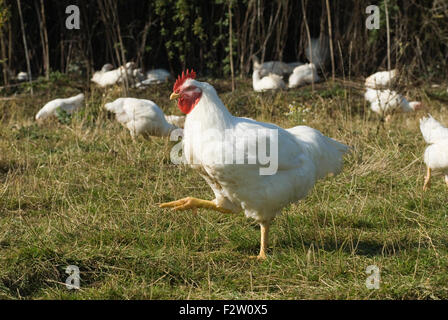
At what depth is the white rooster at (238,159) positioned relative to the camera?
3725 millimetres

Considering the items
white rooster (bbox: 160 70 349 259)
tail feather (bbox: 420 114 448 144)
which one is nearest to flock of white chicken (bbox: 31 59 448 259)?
white rooster (bbox: 160 70 349 259)

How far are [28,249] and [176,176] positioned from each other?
234 centimetres

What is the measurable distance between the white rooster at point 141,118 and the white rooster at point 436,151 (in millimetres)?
3352

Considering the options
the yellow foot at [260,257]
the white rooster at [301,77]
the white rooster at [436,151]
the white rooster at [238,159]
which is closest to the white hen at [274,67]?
the white rooster at [301,77]

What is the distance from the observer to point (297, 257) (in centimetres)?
385

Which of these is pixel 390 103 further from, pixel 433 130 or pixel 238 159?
pixel 238 159

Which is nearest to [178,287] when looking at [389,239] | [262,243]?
[262,243]

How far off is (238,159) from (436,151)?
295cm

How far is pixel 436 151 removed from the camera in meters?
5.71

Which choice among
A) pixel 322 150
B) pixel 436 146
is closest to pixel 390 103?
pixel 436 146
